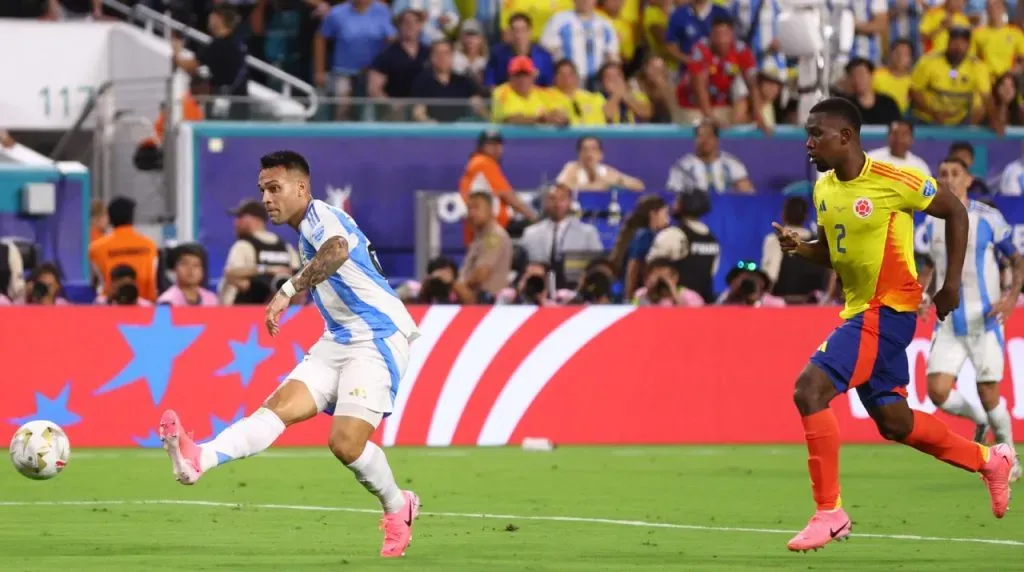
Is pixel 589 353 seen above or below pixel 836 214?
below

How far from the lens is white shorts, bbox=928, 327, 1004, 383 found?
15.3 metres

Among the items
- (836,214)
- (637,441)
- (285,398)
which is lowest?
(637,441)

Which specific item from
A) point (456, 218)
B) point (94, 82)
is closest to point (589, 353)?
point (456, 218)

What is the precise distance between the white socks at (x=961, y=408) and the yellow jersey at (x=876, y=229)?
5.30 meters

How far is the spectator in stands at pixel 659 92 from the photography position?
76.2ft

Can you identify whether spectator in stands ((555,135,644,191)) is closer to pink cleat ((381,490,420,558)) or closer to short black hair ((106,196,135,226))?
short black hair ((106,196,135,226))

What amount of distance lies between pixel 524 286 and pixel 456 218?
2540 millimetres

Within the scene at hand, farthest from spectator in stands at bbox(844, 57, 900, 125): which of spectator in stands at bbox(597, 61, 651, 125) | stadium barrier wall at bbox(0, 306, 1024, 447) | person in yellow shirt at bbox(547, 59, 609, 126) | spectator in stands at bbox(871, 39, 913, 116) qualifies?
stadium barrier wall at bbox(0, 306, 1024, 447)

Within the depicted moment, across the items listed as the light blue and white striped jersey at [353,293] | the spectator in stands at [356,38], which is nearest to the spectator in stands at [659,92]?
the spectator in stands at [356,38]

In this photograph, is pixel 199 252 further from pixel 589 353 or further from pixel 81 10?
pixel 81 10

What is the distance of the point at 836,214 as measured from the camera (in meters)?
10.5

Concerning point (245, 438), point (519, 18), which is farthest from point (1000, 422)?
point (519, 18)

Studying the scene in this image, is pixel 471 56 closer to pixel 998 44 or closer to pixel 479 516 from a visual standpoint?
pixel 998 44

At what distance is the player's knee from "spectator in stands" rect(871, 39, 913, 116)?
14748mm
